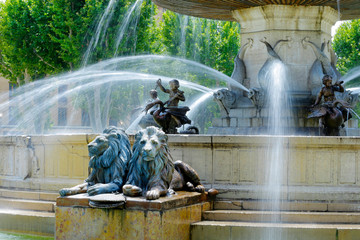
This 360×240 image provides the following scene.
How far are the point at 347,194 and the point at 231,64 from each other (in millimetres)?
25433

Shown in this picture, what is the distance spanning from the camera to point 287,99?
1232cm

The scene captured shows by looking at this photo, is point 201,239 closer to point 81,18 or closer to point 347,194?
point 347,194

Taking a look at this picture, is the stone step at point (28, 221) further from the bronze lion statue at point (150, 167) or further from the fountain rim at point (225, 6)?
the fountain rim at point (225, 6)

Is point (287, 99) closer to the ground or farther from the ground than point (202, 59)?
closer to the ground

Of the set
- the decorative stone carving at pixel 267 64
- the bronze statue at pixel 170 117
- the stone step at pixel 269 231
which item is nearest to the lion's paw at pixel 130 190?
the stone step at pixel 269 231

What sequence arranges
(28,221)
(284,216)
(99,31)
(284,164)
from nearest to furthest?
(284,216), (284,164), (28,221), (99,31)

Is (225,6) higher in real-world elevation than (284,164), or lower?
higher

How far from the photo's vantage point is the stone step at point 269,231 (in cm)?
778

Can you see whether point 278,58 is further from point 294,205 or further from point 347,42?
point 347,42

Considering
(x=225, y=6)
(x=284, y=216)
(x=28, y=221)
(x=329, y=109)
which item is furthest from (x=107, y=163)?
(x=225, y=6)

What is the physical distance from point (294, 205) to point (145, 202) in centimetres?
229

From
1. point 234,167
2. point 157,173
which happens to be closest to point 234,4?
point 234,167

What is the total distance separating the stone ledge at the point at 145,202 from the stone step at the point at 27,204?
1699 millimetres

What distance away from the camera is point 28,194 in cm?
987
